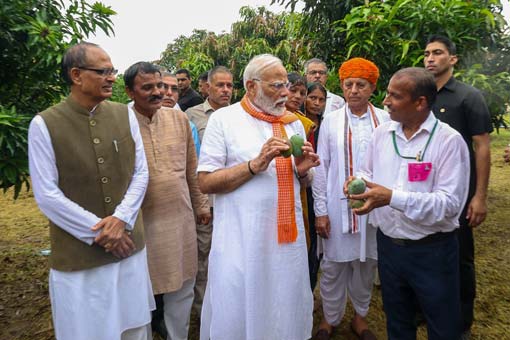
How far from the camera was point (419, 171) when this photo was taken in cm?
223

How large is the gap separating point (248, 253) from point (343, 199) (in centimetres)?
103

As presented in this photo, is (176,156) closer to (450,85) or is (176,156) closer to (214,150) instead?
(214,150)

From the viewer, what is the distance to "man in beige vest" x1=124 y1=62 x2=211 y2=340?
9.27 feet

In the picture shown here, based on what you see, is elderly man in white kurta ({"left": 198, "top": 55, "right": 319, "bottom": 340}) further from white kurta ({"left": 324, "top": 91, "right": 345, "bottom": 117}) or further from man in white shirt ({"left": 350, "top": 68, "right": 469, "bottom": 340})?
white kurta ({"left": 324, "top": 91, "right": 345, "bottom": 117})

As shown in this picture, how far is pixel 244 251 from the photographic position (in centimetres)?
243

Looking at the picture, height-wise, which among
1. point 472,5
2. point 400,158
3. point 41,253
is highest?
point 472,5

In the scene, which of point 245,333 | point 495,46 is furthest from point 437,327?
point 495,46

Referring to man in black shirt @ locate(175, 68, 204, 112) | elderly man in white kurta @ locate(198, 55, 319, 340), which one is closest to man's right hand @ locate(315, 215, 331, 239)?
elderly man in white kurta @ locate(198, 55, 319, 340)

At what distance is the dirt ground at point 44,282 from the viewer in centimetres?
353

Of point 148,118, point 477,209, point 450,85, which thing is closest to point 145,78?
point 148,118

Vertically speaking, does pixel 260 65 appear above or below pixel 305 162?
above

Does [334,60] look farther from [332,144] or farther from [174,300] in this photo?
[174,300]

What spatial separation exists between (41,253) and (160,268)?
3.67m

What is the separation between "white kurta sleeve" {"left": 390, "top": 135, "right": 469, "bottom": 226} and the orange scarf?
610mm
